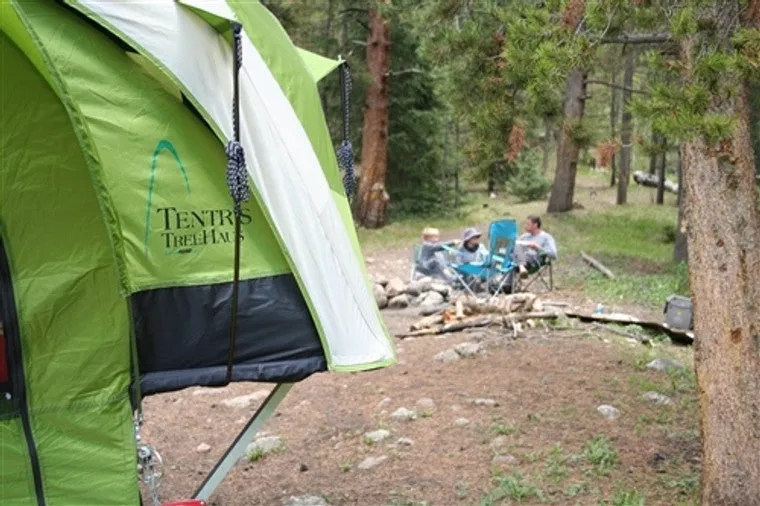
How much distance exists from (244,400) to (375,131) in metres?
11.3

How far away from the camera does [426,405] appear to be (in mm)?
5883

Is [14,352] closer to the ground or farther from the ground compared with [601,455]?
farther from the ground

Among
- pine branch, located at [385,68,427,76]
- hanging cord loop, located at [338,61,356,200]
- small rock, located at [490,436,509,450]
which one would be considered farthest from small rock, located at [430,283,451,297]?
pine branch, located at [385,68,427,76]

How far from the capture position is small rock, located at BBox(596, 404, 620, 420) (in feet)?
18.0

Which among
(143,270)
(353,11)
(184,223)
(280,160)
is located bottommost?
(143,270)

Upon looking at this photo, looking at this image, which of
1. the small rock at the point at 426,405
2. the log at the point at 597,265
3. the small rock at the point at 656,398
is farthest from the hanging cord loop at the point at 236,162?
the log at the point at 597,265

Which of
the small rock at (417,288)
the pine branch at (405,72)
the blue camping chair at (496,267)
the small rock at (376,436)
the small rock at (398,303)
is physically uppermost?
the pine branch at (405,72)

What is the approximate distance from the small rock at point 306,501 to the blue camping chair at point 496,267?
214 inches

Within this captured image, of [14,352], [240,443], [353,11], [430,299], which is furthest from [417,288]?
[353,11]

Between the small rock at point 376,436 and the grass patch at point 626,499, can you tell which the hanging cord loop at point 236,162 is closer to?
the grass patch at point 626,499

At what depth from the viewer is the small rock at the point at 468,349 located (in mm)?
7195

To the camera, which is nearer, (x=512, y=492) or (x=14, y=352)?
(x=14, y=352)

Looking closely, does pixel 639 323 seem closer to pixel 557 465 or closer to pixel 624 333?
pixel 624 333

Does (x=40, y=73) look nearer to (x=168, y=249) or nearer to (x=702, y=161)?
(x=168, y=249)
